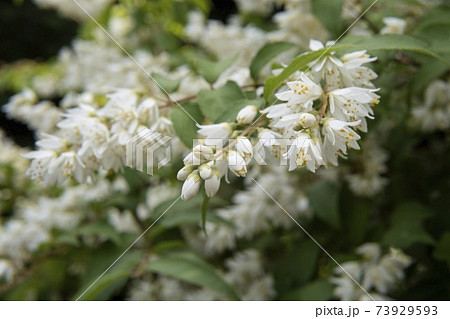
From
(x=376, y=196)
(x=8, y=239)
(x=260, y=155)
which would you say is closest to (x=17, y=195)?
(x=8, y=239)

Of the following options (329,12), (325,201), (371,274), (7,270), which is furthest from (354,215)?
(7,270)

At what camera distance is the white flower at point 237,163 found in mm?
812

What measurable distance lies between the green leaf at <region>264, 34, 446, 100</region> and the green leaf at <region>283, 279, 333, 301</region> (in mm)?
606

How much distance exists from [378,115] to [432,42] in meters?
0.28

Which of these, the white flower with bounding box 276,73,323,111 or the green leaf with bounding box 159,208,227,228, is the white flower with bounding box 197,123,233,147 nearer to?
the white flower with bounding box 276,73,323,111

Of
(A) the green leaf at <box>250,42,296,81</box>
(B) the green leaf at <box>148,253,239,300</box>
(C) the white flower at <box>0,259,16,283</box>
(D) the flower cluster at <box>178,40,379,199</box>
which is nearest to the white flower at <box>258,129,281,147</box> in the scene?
(D) the flower cluster at <box>178,40,379,199</box>

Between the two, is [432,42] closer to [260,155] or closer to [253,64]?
[253,64]

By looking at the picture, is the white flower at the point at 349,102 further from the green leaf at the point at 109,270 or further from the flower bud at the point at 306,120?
the green leaf at the point at 109,270

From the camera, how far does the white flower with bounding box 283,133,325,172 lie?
797 millimetres

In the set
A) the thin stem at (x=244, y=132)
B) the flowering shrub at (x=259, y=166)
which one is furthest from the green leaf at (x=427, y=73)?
the thin stem at (x=244, y=132)

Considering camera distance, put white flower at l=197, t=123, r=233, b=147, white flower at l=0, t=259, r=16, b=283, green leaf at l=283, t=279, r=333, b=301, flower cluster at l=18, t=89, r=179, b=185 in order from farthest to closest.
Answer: white flower at l=0, t=259, r=16, b=283 < green leaf at l=283, t=279, r=333, b=301 < flower cluster at l=18, t=89, r=179, b=185 < white flower at l=197, t=123, r=233, b=147

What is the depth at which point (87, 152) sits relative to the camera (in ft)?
3.41

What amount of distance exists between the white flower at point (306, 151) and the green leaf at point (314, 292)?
58 cm
